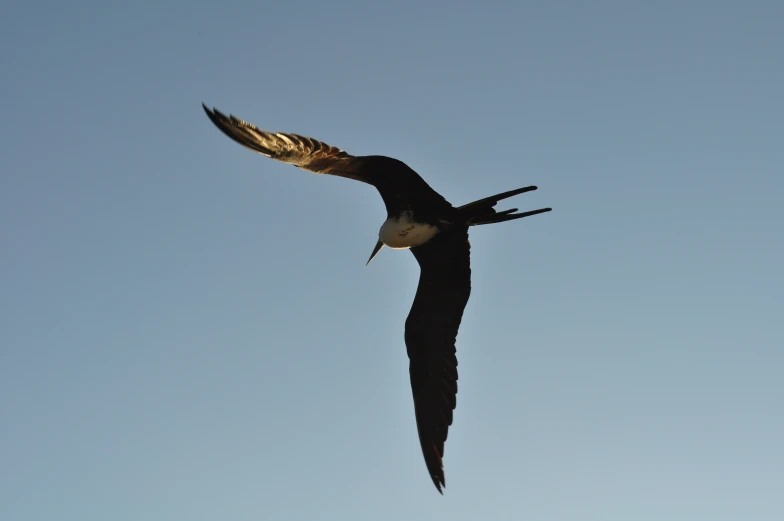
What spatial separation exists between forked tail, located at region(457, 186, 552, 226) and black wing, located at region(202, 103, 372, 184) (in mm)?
1072

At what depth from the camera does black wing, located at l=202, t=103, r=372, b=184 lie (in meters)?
7.17

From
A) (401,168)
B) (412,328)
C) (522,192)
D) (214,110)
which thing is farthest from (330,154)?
(412,328)

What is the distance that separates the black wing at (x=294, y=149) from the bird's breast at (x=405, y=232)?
63cm

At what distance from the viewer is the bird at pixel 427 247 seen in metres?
8.01

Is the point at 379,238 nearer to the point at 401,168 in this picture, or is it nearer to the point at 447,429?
the point at 401,168

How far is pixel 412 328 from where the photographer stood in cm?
941

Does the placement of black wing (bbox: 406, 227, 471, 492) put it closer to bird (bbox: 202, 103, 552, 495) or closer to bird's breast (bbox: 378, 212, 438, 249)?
bird (bbox: 202, 103, 552, 495)

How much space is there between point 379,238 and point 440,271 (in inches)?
Answer: 29.8

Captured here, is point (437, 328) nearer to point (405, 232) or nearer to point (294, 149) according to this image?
point (405, 232)

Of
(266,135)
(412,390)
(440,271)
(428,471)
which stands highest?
(266,135)

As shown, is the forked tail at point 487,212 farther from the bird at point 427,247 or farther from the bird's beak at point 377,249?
the bird's beak at point 377,249

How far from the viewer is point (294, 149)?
25.3 feet

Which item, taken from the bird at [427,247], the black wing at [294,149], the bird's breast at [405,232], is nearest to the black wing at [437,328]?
the bird at [427,247]

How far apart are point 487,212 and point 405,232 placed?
0.98 meters
